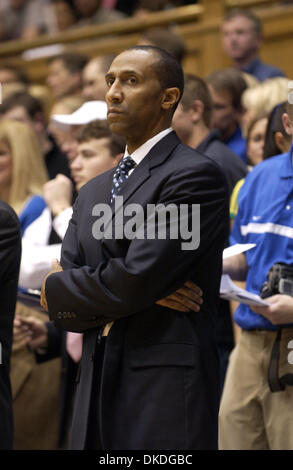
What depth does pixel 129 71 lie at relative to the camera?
2.64 m

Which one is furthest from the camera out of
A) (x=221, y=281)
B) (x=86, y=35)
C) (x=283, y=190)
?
(x=86, y=35)

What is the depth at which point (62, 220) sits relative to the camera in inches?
154

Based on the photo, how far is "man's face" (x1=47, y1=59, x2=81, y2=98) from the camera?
6.43 metres

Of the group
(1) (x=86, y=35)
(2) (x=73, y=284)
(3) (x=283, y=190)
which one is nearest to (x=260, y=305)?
(3) (x=283, y=190)

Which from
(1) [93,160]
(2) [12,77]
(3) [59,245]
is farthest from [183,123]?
(2) [12,77]

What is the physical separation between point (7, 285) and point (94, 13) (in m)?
5.75

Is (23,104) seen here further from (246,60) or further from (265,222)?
(265,222)

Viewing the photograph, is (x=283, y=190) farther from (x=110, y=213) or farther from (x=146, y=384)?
(x=146, y=384)

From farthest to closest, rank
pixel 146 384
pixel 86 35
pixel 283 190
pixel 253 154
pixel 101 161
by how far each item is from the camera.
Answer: pixel 86 35, pixel 253 154, pixel 101 161, pixel 283 190, pixel 146 384

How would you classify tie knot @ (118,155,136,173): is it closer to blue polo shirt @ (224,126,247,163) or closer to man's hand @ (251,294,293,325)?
→ man's hand @ (251,294,293,325)

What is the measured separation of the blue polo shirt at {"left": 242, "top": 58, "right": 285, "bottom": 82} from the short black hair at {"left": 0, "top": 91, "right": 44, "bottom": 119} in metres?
1.55

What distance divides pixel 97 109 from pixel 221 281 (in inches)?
56.3

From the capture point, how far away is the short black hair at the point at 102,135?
3801mm

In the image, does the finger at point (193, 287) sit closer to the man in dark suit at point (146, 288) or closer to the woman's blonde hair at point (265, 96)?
the man in dark suit at point (146, 288)
